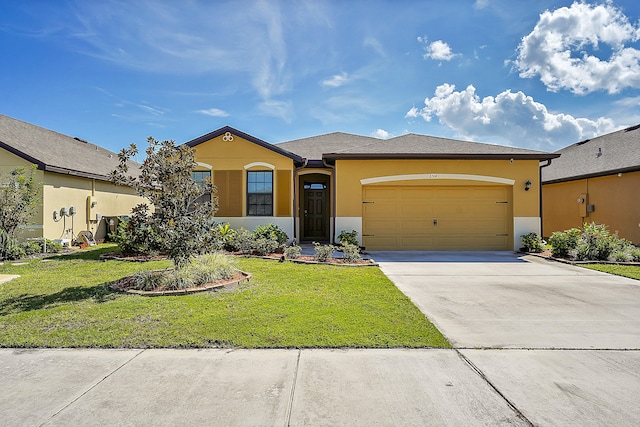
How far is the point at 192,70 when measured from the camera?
1168cm

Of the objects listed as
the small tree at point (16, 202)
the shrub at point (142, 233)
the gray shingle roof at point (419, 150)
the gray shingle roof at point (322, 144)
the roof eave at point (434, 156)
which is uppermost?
the gray shingle roof at point (322, 144)

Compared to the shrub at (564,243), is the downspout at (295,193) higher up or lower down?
higher up

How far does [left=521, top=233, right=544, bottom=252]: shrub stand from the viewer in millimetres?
11547

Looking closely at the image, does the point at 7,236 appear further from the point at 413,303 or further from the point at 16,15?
the point at 413,303

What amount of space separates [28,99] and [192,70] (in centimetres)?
706

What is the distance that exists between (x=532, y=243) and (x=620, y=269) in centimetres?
307

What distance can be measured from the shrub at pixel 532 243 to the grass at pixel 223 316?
7.41 meters

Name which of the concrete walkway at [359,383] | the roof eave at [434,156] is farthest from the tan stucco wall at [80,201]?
the concrete walkway at [359,383]

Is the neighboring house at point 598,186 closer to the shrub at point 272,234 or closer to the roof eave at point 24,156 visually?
the shrub at point 272,234

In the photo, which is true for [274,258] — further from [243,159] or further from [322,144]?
[322,144]

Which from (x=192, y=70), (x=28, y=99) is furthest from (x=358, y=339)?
(x=28, y=99)

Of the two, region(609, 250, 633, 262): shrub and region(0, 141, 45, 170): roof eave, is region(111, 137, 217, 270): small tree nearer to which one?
region(0, 141, 45, 170): roof eave

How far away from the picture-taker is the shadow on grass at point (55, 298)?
5.05 metres

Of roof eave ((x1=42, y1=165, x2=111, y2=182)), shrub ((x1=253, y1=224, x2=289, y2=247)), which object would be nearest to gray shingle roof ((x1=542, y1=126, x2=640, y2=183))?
shrub ((x1=253, y1=224, x2=289, y2=247))
